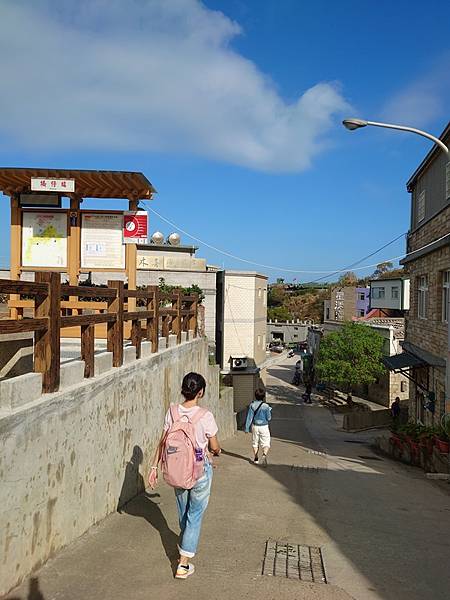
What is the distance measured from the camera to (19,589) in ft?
11.9

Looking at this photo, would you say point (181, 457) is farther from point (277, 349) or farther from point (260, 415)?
point (277, 349)

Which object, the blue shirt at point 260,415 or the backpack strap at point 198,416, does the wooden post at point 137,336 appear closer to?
the backpack strap at point 198,416

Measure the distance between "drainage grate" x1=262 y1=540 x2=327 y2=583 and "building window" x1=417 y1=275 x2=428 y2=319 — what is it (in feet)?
38.2

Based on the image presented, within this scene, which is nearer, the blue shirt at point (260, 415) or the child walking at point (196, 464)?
the child walking at point (196, 464)

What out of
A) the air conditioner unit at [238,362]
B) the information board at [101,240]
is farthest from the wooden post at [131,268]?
the air conditioner unit at [238,362]

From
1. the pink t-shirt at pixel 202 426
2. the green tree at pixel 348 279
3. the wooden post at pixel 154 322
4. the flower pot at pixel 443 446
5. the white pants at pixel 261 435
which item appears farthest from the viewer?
the green tree at pixel 348 279

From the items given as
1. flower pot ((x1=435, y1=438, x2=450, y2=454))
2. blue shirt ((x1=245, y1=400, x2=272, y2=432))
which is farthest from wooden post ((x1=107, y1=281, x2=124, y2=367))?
flower pot ((x1=435, y1=438, x2=450, y2=454))

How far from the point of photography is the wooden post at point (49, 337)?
428 cm

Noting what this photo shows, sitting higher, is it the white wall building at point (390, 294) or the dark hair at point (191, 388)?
the white wall building at point (390, 294)

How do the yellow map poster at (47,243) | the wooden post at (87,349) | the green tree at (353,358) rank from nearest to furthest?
A: the wooden post at (87,349)
the yellow map poster at (47,243)
the green tree at (353,358)

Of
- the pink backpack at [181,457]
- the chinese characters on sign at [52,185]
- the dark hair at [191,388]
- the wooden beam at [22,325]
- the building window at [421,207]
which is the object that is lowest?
the pink backpack at [181,457]

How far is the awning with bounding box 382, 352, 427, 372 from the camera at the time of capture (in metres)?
14.4

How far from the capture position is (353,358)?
28.3m

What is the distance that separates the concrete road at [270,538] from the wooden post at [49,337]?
139 centimetres
